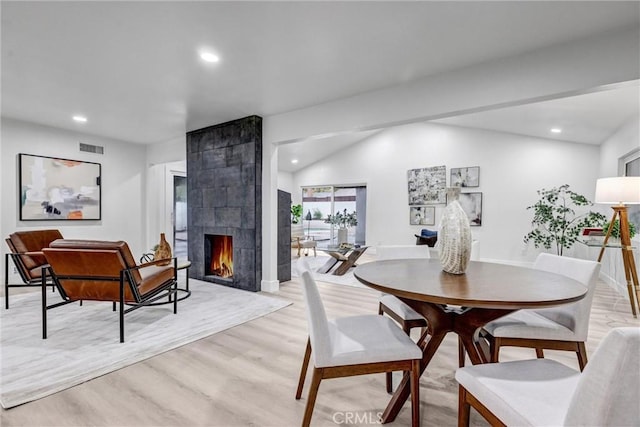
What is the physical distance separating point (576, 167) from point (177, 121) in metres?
6.90

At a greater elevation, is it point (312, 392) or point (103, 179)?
point (103, 179)

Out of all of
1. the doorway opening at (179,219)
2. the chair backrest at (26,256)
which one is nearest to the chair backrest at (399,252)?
the chair backrest at (26,256)

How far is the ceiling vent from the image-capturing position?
520 centimetres

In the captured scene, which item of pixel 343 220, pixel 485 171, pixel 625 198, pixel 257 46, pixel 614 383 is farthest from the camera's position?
pixel 343 220

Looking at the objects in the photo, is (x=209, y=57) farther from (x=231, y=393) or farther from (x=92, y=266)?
(x=231, y=393)

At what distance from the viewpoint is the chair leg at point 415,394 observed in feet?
4.60

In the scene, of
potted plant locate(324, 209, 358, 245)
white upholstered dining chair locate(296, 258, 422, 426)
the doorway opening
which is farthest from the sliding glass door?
white upholstered dining chair locate(296, 258, 422, 426)

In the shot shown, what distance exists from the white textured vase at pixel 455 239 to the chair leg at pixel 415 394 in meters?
0.58

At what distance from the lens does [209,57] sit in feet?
8.68

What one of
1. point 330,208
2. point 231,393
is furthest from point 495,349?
point 330,208

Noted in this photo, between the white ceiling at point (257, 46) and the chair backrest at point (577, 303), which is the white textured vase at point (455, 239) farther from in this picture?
the white ceiling at point (257, 46)

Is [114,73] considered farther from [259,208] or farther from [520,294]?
[520,294]

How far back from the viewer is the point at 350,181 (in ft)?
27.2

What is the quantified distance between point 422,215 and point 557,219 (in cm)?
246
